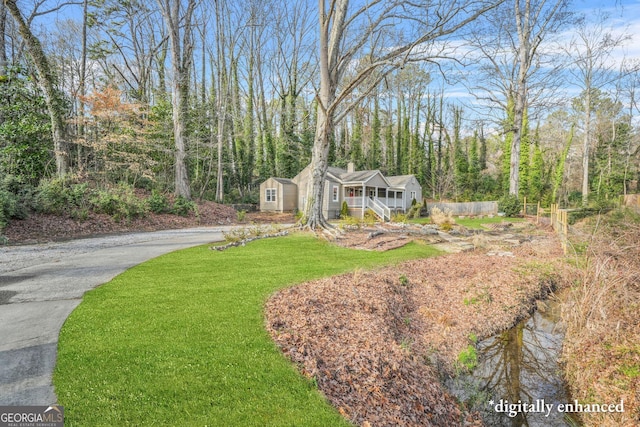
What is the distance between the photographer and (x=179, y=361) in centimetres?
324

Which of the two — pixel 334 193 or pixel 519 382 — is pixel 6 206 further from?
pixel 334 193

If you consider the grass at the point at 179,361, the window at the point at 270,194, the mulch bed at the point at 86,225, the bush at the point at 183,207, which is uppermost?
the window at the point at 270,194

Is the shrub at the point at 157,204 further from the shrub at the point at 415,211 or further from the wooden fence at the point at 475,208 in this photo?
the wooden fence at the point at 475,208

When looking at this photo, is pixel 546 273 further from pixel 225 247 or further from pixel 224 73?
pixel 224 73

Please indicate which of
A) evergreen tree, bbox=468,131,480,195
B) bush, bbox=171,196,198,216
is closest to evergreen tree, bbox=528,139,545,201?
evergreen tree, bbox=468,131,480,195

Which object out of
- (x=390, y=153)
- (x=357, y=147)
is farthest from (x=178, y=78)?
(x=390, y=153)

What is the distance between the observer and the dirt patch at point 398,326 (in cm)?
325

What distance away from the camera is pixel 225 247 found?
30.6 feet

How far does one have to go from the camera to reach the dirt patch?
3.25 m

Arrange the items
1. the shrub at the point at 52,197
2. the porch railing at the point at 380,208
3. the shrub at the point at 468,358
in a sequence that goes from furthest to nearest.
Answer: the porch railing at the point at 380,208 < the shrub at the point at 52,197 < the shrub at the point at 468,358

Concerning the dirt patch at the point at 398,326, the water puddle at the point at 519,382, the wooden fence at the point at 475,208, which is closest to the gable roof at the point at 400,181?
the wooden fence at the point at 475,208

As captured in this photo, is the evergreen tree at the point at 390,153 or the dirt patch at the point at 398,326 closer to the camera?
the dirt patch at the point at 398,326

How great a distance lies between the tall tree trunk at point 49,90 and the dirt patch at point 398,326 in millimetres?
13362

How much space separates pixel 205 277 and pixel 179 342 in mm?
2700
